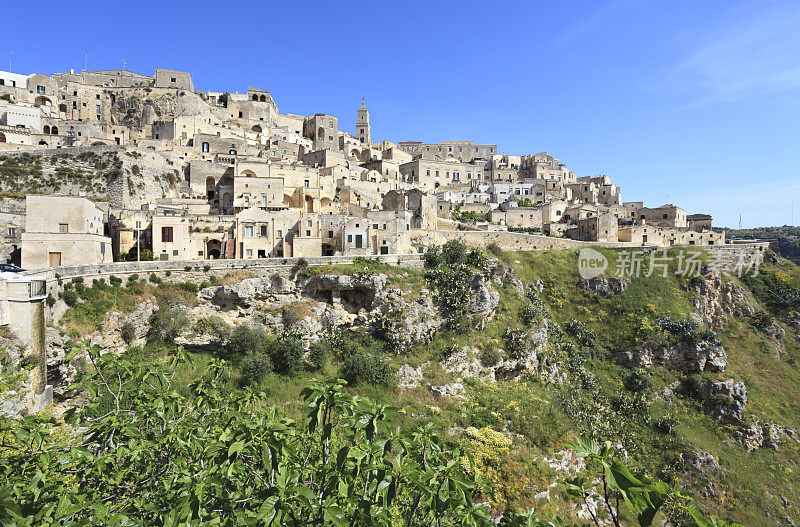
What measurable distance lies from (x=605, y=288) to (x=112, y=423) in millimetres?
44399

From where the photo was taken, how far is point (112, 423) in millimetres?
6301

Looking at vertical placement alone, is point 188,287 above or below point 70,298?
above

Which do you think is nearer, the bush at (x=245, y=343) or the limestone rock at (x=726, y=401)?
the bush at (x=245, y=343)

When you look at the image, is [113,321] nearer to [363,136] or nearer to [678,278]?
[678,278]

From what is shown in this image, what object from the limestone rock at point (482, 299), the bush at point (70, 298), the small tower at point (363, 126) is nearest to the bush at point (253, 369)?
the bush at point (70, 298)

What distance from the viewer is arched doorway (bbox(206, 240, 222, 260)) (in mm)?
34969

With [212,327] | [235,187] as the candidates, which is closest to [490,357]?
[212,327]

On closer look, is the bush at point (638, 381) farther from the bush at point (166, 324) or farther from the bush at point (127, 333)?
the bush at point (127, 333)

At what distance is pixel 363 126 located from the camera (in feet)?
274

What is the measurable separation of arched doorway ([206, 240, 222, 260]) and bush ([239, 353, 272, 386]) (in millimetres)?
14942

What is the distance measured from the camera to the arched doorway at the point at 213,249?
1377 inches

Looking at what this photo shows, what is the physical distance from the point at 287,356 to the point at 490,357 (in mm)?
15024

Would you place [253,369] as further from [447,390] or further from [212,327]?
[447,390]

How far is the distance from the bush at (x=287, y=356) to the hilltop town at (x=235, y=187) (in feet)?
40.8
